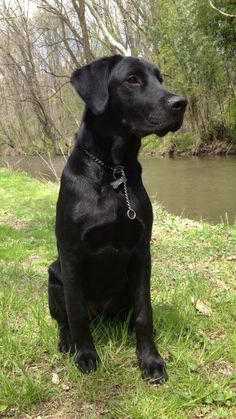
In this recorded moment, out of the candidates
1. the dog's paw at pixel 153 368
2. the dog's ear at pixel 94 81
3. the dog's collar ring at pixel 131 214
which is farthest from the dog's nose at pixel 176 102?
the dog's paw at pixel 153 368

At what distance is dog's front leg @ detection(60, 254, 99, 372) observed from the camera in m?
2.33

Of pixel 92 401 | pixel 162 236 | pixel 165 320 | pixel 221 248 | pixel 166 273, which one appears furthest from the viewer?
pixel 162 236

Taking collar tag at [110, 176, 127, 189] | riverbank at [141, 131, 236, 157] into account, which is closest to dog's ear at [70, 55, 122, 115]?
collar tag at [110, 176, 127, 189]

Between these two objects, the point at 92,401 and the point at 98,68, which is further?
the point at 98,68

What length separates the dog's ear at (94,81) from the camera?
2.34 meters

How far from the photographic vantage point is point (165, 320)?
2.86 metres

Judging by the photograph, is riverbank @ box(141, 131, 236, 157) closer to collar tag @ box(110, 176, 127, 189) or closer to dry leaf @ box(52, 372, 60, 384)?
collar tag @ box(110, 176, 127, 189)

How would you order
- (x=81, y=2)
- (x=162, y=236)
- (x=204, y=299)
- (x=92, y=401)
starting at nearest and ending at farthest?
(x=92, y=401) → (x=204, y=299) → (x=162, y=236) → (x=81, y=2)

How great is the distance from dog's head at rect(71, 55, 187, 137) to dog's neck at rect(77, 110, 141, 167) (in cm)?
4

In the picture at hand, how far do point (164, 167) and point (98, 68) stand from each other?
16.8 metres

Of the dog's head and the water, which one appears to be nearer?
the dog's head

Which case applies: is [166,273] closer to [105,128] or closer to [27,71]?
[105,128]

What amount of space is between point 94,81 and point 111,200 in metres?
0.68

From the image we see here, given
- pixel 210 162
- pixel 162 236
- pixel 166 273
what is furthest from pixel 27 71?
pixel 166 273
